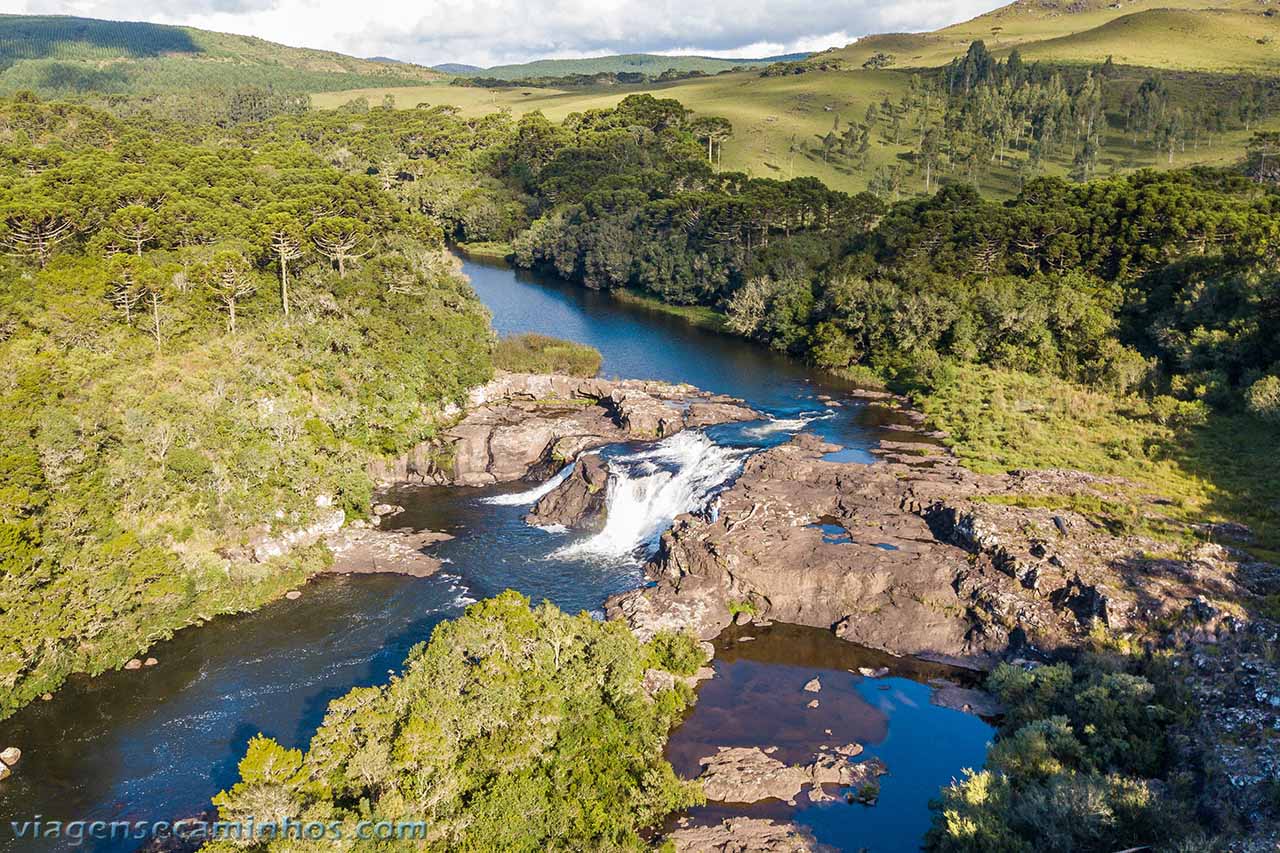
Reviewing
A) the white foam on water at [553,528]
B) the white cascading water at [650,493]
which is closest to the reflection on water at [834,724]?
the white cascading water at [650,493]

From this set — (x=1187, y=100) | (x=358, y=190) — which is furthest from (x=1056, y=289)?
(x=1187, y=100)

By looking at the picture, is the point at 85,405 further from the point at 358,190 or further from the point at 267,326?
the point at 358,190

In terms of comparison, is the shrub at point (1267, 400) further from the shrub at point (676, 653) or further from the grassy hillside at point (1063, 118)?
the grassy hillside at point (1063, 118)

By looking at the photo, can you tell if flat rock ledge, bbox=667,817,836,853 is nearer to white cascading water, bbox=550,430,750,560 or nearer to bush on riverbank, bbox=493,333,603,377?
white cascading water, bbox=550,430,750,560

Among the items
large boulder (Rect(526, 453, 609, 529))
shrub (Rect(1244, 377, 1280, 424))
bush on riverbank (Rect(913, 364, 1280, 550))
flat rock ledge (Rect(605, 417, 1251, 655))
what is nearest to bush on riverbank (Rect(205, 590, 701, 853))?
flat rock ledge (Rect(605, 417, 1251, 655))

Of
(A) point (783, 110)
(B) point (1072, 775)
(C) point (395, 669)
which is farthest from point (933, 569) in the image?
(A) point (783, 110)

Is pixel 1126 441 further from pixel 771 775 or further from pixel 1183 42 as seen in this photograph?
pixel 1183 42

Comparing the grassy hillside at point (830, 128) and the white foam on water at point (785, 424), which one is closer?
the white foam on water at point (785, 424)
